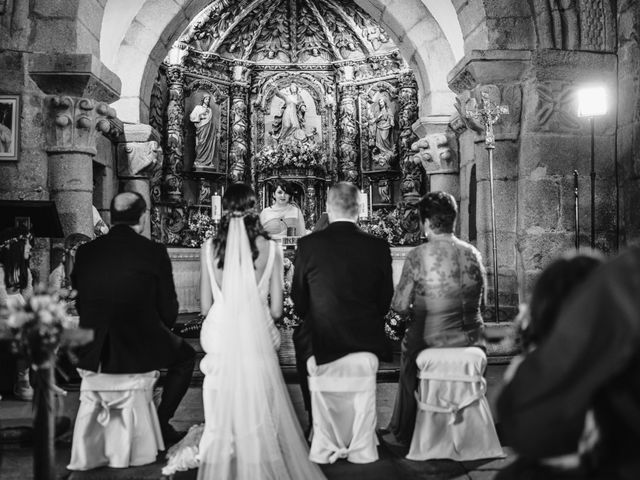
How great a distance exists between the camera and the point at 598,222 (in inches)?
268

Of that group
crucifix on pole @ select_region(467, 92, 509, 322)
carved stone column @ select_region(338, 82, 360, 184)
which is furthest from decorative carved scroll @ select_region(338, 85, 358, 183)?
crucifix on pole @ select_region(467, 92, 509, 322)

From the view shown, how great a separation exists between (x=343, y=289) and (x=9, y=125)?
452 cm

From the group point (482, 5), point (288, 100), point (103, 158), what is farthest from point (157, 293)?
point (288, 100)

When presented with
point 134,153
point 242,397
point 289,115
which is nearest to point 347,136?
point 289,115

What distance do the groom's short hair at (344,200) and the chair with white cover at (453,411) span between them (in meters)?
0.93

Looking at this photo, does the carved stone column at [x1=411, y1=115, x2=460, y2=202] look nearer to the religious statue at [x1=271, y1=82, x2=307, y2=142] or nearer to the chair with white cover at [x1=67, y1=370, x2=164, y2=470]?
the religious statue at [x1=271, y1=82, x2=307, y2=142]

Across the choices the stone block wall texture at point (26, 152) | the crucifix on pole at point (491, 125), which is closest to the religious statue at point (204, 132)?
the stone block wall texture at point (26, 152)

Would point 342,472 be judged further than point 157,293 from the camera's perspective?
No

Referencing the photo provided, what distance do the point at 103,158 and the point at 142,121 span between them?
1.20 meters

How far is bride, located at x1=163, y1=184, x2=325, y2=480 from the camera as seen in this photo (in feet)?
10.7

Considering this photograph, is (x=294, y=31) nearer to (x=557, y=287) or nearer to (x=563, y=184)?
(x=563, y=184)

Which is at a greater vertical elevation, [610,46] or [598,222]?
[610,46]

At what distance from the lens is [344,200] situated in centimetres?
380

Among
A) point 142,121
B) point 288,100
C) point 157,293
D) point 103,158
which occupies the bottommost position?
point 157,293
